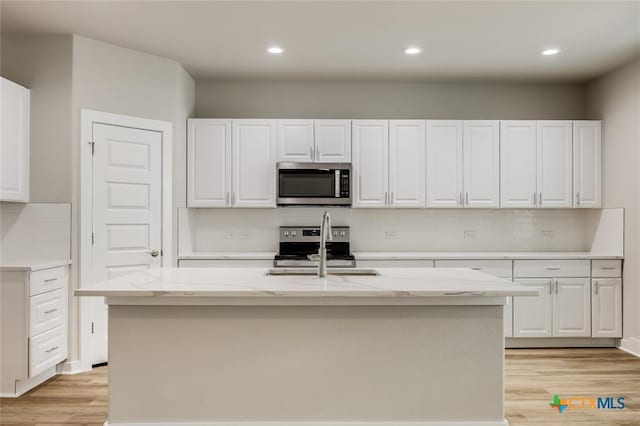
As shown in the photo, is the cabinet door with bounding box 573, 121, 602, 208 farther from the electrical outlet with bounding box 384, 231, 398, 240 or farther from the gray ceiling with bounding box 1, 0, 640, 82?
the electrical outlet with bounding box 384, 231, 398, 240

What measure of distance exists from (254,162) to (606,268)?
348 centimetres

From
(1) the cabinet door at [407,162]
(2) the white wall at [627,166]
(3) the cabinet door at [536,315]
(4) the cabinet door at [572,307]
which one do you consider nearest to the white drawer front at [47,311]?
(1) the cabinet door at [407,162]

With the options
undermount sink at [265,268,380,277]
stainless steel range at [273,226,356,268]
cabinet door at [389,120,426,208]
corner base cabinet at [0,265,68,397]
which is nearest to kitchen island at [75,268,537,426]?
undermount sink at [265,268,380,277]

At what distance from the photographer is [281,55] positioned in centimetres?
406

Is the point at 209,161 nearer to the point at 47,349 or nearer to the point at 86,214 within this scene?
the point at 86,214

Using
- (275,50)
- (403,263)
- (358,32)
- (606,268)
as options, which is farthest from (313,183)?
(606,268)

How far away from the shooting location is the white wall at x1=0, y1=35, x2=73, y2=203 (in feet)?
11.8

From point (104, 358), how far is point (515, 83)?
15.6 feet

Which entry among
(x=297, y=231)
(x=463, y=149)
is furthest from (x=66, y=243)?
(x=463, y=149)

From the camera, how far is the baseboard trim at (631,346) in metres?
4.11

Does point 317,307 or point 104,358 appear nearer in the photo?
point 317,307

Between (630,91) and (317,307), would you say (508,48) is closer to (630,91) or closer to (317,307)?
(630,91)

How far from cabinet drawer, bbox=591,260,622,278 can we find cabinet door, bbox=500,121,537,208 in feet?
2.56

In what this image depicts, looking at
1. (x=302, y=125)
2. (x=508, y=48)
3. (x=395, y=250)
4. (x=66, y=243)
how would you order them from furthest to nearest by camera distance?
(x=395, y=250) < (x=302, y=125) < (x=508, y=48) < (x=66, y=243)
